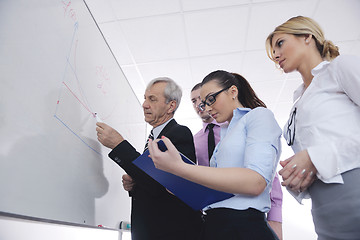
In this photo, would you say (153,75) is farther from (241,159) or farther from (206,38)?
(241,159)

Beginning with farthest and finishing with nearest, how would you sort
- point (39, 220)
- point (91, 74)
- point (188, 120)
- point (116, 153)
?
1. point (188, 120)
2. point (91, 74)
3. point (116, 153)
4. point (39, 220)

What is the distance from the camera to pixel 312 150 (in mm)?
661

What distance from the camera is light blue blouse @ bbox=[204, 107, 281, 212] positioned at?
67 centimetres

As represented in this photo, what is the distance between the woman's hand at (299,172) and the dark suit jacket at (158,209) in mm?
437

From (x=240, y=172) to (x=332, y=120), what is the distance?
0.30 metres

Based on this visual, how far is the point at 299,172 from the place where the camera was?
Answer: 67cm

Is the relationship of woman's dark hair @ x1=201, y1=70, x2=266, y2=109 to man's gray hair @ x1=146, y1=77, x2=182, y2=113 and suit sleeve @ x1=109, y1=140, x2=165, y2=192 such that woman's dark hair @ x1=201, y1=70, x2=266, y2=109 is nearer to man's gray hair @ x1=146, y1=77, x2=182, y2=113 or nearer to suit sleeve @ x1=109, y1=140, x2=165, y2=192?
man's gray hair @ x1=146, y1=77, x2=182, y2=113

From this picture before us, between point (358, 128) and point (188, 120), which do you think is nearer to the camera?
point (358, 128)

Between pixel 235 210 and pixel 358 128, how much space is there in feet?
1.27

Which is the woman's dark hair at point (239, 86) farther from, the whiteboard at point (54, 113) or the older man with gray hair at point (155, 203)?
the whiteboard at point (54, 113)

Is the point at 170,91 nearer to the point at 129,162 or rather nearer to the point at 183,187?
the point at 129,162

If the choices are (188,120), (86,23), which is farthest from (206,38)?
(188,120)

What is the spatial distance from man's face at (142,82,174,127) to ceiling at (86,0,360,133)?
1019 millimetres

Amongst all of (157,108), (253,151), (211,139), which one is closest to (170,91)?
(157,108)
